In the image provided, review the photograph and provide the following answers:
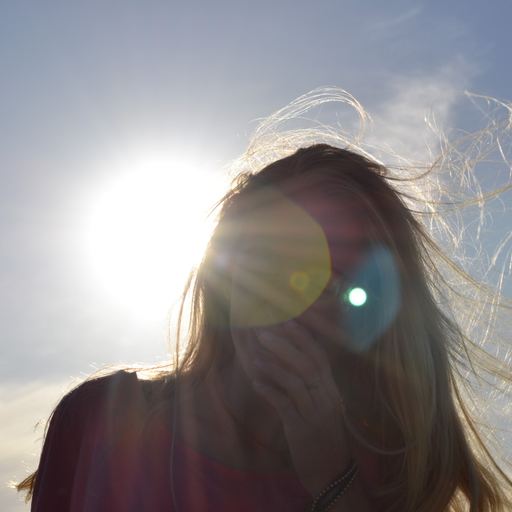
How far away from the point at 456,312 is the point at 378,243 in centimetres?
111

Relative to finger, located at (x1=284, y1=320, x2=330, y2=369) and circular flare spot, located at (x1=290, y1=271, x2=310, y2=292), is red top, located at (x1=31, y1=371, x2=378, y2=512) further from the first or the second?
circular flare spot, located at (x1=290, y1=271, x2=310, y2=292)

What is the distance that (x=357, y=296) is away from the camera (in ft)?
11.5

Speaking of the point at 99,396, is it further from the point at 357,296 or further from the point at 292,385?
the point at 357,296

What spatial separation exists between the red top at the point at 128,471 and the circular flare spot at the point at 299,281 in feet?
3.70

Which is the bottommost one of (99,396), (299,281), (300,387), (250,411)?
(250,411)

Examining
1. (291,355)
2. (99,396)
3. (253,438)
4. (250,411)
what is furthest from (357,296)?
(99,396)

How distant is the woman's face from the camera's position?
331 cm

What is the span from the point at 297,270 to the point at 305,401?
0.81 meters

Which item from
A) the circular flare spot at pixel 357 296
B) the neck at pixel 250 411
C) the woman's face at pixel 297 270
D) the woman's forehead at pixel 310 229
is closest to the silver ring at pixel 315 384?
the woman's face at pixel 297 270

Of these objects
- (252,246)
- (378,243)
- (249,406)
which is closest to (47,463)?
(249,406)

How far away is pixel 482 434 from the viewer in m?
3.86

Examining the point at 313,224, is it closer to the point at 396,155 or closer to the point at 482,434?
the point at 396,155

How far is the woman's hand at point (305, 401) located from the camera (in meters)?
3.04

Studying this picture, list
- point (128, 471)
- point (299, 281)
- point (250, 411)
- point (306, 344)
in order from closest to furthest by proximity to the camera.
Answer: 1. point (128, 471)
2. point (306, 344)
3. point (299, 281)
4. point (250, 411)
